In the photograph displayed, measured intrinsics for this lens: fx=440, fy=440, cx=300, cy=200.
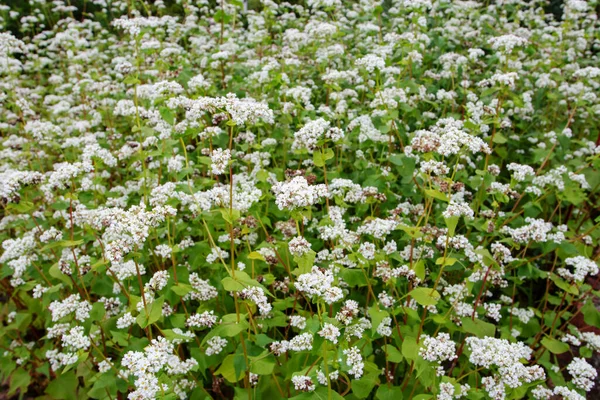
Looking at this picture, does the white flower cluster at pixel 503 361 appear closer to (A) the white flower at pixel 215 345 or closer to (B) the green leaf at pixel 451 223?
(B) the green leaf at pixel 451 223

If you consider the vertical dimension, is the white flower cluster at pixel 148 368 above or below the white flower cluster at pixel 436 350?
above

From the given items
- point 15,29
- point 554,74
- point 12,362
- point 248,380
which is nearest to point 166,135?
point 248,380

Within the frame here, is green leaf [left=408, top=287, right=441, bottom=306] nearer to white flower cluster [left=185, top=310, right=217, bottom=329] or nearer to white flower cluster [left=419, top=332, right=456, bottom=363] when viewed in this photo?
white flower cluster [left=419, top=332, right=456, bottom=363]

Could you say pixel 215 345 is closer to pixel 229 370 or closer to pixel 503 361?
pixel 229 370

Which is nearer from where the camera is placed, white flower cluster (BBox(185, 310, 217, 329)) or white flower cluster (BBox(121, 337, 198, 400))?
white flower cluster (BBox(121, 337, 198, 400))

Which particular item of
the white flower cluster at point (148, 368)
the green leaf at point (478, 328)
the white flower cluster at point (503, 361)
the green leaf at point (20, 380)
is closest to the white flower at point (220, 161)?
the white flower cluster at point (148, 368)

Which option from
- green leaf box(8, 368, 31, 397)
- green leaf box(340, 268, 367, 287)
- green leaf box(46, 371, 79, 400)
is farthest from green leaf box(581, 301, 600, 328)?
green leaf box(8, 368, 31, 397)

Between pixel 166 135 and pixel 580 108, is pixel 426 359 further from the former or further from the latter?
pixel 580 108

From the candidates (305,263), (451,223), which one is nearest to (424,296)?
(451,223)
